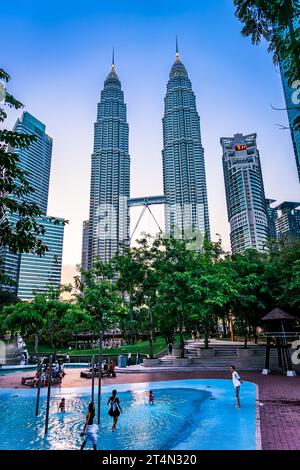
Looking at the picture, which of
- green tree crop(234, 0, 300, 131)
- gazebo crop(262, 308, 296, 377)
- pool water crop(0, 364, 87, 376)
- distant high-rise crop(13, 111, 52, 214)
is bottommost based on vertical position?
pool water crop(0, 364, 87, 376)

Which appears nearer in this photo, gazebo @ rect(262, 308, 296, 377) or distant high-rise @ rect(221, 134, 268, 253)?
gazebo @ rect(262, 308, 296, 377)

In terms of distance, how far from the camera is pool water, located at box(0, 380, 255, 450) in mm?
9672

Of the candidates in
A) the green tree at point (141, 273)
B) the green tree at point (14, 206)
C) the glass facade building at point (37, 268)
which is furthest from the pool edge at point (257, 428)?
the glass facade building at point (37, 268)

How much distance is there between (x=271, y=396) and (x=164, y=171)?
398 feet

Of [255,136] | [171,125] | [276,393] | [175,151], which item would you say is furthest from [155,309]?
[255,136]

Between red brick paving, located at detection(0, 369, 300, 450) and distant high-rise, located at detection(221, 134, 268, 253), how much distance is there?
11424 centimetres

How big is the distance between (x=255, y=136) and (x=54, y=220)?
182 metres

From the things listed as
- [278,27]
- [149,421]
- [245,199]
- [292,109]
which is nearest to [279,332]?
[149,421]

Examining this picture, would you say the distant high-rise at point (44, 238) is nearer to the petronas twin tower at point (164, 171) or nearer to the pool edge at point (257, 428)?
the petronas twin tower at point (164, 171)

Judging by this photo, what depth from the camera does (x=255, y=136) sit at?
168000 millimetres

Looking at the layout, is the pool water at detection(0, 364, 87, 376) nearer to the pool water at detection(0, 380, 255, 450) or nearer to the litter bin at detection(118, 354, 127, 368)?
the litter bin at detection(118, 354, 127, 368)

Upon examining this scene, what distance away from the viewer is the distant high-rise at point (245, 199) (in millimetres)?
138125

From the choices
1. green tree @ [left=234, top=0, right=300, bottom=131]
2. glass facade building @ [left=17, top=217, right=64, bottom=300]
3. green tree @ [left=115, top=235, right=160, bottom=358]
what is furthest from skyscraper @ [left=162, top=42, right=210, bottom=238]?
green tree @ [left=234, top=0, right=300, bottom=131]
